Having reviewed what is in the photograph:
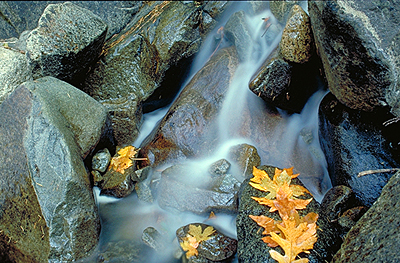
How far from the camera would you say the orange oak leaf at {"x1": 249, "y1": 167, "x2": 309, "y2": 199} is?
3289 millimetres

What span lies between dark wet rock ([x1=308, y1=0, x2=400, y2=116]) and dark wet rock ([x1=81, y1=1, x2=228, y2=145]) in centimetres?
228

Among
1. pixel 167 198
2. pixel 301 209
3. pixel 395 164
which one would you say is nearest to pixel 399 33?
pixel 395 164

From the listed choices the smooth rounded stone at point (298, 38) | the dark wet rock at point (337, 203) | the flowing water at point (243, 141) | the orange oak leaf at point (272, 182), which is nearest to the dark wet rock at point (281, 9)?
the flowing water at point (243, 141)

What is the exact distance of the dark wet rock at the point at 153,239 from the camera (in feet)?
11.8

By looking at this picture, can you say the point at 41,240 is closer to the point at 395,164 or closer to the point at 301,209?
the point at 301,209

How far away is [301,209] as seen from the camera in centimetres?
304

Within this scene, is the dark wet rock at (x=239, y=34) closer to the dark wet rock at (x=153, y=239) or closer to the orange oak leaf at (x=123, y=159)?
the orange oak leaf at (x=123, y=159)

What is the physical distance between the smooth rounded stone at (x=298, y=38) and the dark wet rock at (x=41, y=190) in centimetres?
303

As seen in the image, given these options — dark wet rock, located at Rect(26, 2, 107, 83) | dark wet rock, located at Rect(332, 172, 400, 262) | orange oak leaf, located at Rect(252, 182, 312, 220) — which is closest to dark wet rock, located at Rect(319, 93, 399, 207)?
orange oak leaf, located at Rect(252, 182, 312, 220)

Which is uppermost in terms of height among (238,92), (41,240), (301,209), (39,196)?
(39,196)

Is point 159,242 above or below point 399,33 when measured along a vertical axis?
below

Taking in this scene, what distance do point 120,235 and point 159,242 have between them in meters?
0.54

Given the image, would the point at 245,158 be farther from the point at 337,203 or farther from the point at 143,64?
the point at 143,64

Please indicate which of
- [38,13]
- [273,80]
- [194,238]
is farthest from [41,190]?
[38,13]
